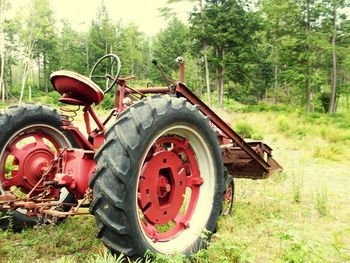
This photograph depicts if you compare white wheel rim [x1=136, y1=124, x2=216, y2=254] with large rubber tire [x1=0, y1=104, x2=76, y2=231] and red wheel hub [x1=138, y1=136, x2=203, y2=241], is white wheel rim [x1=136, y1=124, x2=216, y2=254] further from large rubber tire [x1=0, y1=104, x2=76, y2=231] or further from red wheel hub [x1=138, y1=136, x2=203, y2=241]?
large rubber tire [x1=0, y1=104, x2=76, y2=231]

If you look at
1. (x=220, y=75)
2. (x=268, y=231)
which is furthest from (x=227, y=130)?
(x=220, y=75)

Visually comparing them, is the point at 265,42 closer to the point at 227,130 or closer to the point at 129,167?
the point at 227,130

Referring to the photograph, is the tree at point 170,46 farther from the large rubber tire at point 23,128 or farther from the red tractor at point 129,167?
the red tractor at point 129,167

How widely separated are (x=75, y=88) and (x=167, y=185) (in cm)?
109

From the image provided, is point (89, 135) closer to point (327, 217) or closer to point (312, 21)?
point (327, 217)

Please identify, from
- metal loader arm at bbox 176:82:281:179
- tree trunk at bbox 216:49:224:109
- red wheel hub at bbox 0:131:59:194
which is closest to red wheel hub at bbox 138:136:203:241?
metal loader arm at bbox 176:82:281:179

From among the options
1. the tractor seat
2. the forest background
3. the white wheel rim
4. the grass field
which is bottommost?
the grass field

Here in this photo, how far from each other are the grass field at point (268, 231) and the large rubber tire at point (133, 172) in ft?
0.49

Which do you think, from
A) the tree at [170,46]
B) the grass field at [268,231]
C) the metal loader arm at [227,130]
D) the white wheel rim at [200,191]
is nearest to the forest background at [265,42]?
the tree at [170,46]

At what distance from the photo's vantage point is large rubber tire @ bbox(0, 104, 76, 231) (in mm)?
3393

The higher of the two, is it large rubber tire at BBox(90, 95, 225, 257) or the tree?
the tree

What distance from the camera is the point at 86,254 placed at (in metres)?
3.07

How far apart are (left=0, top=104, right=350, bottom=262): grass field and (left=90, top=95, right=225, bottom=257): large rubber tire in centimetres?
15

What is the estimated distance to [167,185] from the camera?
2908 mm
